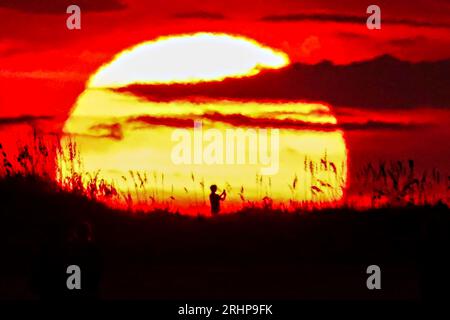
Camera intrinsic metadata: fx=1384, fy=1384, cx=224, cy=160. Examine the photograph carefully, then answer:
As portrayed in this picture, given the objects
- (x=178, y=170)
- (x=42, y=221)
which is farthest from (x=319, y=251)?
(x=42, y=221)

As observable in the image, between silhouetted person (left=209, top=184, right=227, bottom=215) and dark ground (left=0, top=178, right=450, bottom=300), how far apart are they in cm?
9

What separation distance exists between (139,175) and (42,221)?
1.00 meters

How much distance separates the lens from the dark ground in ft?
41.2

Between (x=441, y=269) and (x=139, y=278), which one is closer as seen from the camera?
(x=441, y=269)

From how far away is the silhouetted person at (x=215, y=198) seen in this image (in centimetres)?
1255

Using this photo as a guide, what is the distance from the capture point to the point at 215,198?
12594mm

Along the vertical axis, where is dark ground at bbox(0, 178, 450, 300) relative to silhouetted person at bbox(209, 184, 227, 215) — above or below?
below

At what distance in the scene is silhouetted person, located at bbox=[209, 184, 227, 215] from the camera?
494 inches

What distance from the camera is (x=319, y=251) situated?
12719 mm

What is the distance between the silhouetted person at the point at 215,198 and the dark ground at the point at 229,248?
0.09 metres

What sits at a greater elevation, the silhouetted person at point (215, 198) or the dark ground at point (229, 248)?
the silhouetted person at point (215, 198)

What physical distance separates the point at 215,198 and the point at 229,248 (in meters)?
0.53

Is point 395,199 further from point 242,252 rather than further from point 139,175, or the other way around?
point 139,175

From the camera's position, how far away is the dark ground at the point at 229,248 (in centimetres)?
1255
